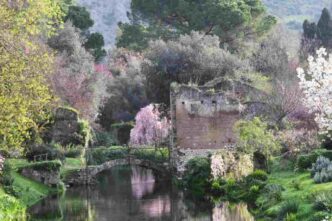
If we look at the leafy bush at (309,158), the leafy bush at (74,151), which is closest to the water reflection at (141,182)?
the leafy bush at (74,151)

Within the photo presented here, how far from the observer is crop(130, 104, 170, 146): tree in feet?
240

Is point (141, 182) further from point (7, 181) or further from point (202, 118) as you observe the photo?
point (7, 181)

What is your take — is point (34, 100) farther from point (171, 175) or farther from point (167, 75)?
point (167, 75)

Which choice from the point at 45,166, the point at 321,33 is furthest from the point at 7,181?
the point at 321,33

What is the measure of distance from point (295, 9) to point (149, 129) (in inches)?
3221

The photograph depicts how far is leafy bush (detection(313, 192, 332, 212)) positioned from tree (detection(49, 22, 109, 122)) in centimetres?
4908

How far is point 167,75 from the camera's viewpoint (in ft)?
216

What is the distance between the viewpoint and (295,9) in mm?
148500

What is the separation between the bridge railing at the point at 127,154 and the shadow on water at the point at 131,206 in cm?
298

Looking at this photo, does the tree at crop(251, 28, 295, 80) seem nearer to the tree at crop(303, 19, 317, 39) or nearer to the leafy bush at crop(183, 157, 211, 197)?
the tree at crop(303, 19, 317, 39)

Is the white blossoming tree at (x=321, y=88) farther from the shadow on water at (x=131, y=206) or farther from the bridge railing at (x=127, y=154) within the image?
the bridge railing at (x=127, y=154)

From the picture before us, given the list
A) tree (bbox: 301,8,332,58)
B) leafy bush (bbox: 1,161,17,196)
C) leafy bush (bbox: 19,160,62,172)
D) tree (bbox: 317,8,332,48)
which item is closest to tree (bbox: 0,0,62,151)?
leafy bush (bbox: 1,161,17,196)

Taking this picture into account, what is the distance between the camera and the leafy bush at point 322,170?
1448 inches

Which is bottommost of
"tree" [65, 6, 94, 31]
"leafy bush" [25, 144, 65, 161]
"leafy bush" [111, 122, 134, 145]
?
"leafy bush" [25, 144, 65, 161]
